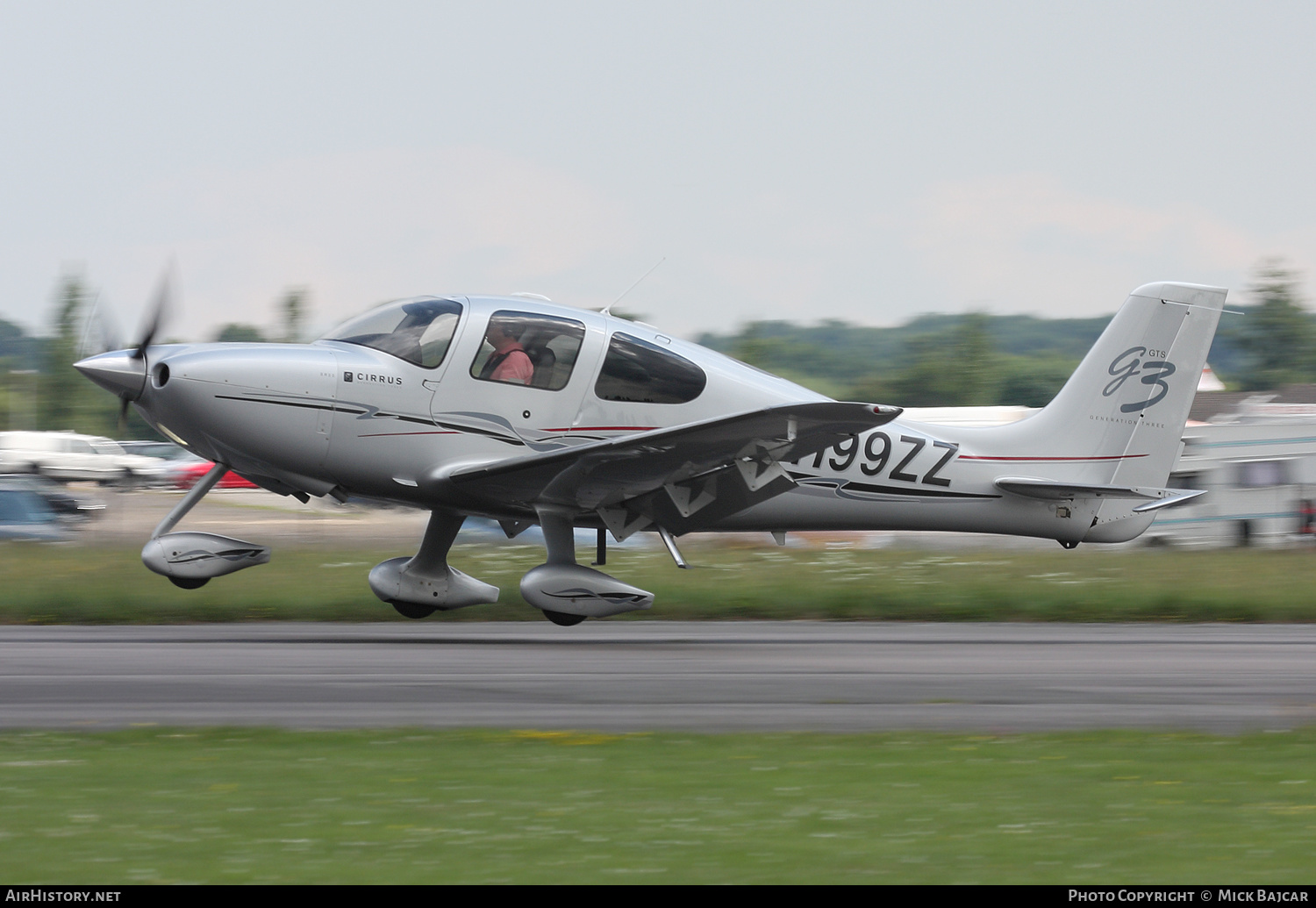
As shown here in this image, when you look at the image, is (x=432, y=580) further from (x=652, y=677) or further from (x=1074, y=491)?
(x=1074, y=491)

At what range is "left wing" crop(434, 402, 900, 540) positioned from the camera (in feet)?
31.1

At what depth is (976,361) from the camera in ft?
274

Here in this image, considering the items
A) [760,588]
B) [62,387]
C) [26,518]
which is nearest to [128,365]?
[760,588]

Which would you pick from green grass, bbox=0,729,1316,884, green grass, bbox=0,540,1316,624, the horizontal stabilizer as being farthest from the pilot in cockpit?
green grass, bbox=0,729,1316,884

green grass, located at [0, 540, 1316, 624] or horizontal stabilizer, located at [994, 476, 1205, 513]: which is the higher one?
horizontal stabilizer, located at [994, 476, 1205, 513]

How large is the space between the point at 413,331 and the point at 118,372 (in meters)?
2.18

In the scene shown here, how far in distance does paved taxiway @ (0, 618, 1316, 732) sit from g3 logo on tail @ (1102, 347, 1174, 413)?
7.02ft

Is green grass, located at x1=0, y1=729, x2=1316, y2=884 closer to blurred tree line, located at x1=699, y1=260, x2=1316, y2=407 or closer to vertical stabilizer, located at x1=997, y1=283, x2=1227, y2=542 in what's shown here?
vertical stabilizer, located at x1=997, y1=283, x2=1227, y2=542

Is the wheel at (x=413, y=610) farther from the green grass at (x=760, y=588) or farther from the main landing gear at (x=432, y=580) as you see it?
the green grass at (x=760, y=588)

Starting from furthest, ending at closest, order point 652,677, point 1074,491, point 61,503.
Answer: point 61,503
point 1074,491
point 652,677

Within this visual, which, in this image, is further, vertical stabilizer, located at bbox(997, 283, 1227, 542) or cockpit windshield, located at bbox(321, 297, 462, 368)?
vertical stabilizer, located at bbox(997, 283, 1227, 542)

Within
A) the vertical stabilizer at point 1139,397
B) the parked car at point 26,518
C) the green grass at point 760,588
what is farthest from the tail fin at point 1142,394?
the parked car at point 26,518
